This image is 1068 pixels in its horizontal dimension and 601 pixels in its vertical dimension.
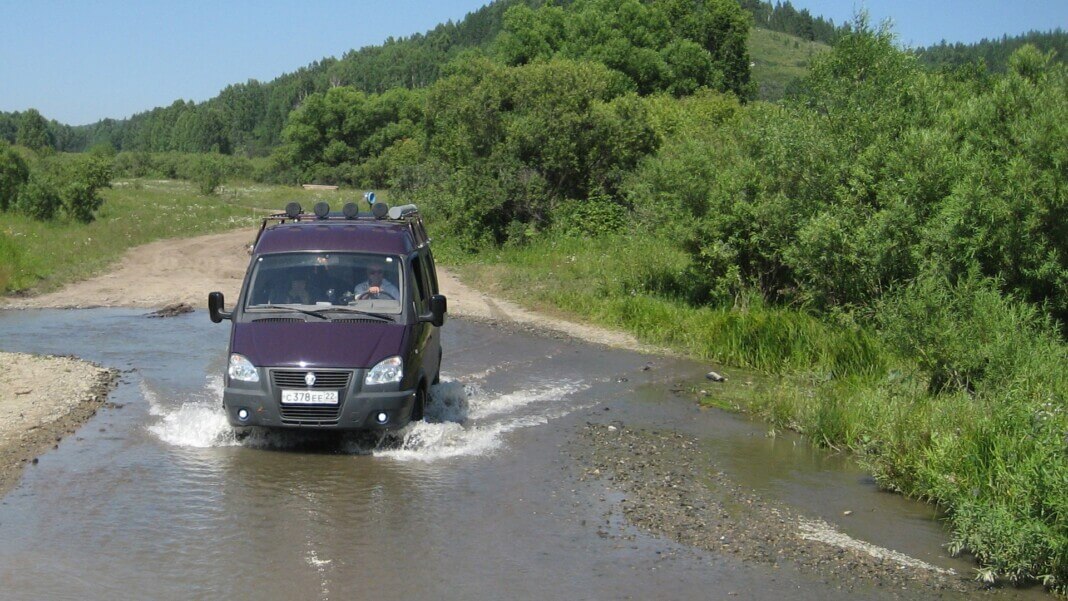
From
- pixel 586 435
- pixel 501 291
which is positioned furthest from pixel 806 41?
pixel 586 435

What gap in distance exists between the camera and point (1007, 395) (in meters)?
9.66

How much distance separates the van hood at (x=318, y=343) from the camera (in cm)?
993

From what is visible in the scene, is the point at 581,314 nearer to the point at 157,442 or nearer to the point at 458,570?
the point at 157,442

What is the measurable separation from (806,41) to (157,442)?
169223mm

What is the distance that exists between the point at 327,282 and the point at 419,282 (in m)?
1.14

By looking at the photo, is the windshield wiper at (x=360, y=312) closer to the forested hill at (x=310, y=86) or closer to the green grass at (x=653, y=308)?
the green grass at (x=653, y=308)

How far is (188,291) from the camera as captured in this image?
22.6 meters

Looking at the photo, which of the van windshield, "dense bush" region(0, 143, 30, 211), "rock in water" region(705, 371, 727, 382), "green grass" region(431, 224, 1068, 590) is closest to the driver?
the van windshield

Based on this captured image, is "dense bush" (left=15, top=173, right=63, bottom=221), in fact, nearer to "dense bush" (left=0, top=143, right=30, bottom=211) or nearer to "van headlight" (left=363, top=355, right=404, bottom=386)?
"dense bush" (left=0, top=143, right=30, bottom=211)

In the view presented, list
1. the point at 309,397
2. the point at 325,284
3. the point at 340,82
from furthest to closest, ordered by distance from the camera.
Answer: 1. the point at 340,82
2. the point at 325,284
3. the point at 309,397

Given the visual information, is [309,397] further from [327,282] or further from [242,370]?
[327,282]

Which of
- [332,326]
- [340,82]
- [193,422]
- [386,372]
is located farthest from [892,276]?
[340,82]

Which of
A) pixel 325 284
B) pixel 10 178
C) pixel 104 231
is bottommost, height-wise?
pixel 104 231

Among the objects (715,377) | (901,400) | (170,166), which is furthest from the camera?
(170,166)
